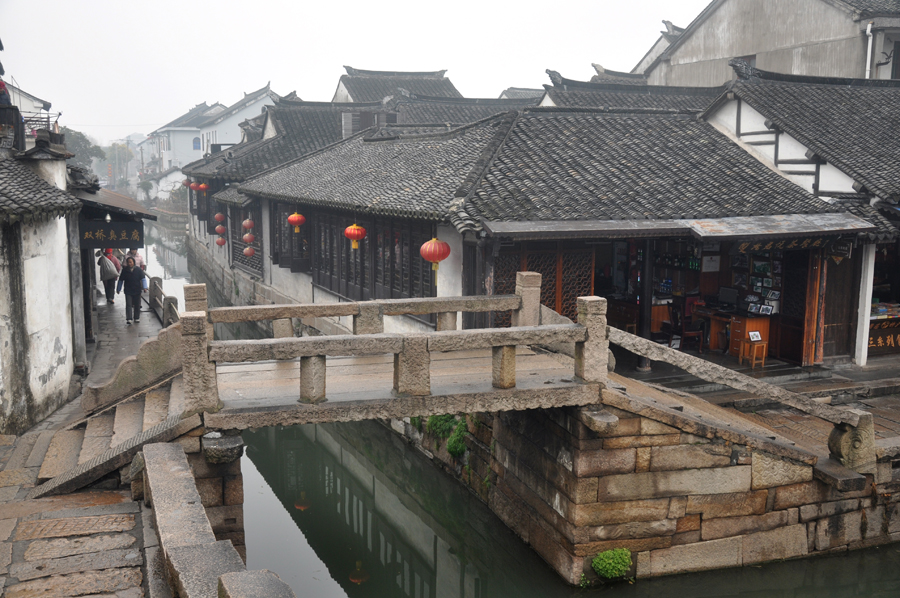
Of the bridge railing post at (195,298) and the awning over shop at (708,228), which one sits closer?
the bridge railing post at (195,298)

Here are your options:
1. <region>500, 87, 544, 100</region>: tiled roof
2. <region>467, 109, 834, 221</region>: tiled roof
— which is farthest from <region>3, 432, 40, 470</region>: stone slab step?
<region>500, 87, 544, 100</region>: tiled roof

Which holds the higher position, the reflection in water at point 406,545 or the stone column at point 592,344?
the stone column at point 592,344

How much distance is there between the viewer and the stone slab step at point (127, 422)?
361 inches

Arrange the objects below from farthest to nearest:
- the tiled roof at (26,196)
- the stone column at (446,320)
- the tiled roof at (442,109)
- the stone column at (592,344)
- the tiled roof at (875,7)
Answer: the tiled roof at (442,109), the tiled roof at (875,7), the stone column at (446,320), the tiled roof at (26,196), the stone column at (592,344)

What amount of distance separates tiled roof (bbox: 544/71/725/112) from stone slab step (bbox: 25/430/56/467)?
657 inches

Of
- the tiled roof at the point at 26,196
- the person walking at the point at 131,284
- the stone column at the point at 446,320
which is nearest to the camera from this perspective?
the tiled roof at the point at 26,196

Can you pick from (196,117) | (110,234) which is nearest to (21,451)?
(110,234)

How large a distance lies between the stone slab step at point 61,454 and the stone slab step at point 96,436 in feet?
0.38

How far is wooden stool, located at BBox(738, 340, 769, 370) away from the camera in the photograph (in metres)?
14.4

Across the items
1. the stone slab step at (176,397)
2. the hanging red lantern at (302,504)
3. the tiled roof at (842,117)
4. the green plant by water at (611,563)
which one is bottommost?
the hanging red lantern at (302,504)

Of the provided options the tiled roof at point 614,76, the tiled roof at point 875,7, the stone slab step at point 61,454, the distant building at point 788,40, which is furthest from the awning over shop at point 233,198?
the tiled roof at point 875,7

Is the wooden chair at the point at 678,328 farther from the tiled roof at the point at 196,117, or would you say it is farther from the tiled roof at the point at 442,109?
the tiled roof at the point at 196,117

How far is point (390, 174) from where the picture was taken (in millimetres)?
17266

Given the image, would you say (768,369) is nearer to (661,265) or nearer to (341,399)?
(661,265)
